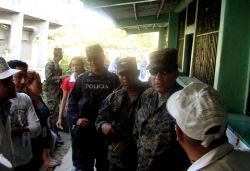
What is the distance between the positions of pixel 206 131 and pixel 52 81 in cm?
594

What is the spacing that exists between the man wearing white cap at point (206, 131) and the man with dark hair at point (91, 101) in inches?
102

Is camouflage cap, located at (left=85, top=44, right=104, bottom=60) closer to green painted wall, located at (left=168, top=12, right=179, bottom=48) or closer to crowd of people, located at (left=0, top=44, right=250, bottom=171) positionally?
crowd of people, located at (left=0, top=44, right=250, bottom=171)

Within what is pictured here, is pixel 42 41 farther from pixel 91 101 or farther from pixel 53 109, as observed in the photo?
pixel 91 101

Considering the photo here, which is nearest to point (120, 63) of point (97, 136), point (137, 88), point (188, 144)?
point (137, 88)

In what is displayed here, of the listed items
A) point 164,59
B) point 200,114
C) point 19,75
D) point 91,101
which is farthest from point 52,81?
point 200,114

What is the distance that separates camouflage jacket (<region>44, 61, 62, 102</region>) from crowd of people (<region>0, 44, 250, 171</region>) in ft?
9.35

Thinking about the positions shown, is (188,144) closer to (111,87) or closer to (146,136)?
(146,136)

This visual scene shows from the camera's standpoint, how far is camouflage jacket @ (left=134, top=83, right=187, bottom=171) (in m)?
2.50

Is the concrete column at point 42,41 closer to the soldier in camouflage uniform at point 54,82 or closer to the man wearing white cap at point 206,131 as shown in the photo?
the soldier in camouflage uniform at point 54,82

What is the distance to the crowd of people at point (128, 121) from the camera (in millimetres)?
→ 1440

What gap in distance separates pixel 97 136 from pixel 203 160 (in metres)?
2.85

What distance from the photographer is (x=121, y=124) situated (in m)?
3.21

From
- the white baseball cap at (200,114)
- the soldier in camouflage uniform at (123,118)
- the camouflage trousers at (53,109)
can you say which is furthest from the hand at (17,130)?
the camouflage trousers at (53,109)

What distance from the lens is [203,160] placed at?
1434 millimetres
